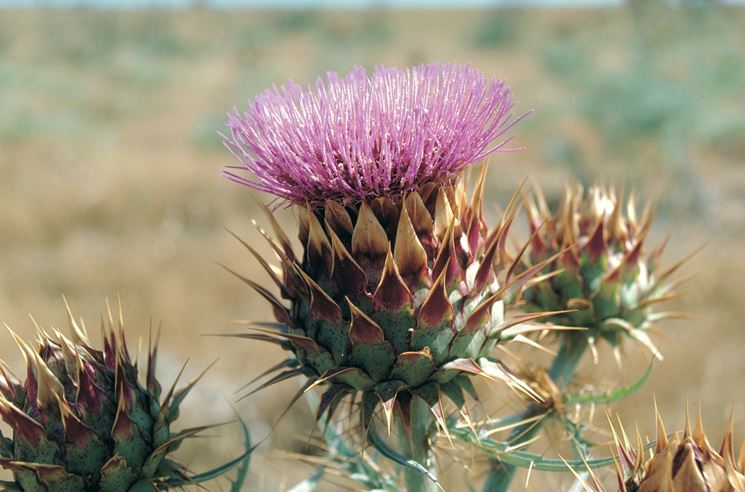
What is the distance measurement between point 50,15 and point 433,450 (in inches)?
1863

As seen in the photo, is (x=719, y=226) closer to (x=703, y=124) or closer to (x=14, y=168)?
(x=703, y=124)

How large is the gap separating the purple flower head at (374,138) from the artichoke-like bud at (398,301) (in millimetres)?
85

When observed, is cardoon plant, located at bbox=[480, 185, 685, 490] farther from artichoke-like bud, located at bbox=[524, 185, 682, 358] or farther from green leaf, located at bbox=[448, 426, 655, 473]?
green leaf, located at bbox=[448, 426, 655, 473]

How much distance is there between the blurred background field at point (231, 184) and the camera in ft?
28.1

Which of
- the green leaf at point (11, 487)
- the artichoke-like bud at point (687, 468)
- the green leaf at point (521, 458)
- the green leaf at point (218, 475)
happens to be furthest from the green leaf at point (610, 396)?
the green leaf at point (11, 487)

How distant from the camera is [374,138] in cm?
245

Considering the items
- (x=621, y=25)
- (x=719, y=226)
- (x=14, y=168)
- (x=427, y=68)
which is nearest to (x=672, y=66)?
(x=719, y=226)

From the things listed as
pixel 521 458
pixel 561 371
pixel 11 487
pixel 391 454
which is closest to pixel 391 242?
pixel 391 454

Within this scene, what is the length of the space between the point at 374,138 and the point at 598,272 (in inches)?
50.4

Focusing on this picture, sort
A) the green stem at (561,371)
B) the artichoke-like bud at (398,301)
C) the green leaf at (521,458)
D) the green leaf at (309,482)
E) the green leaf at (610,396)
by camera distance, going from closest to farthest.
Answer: the green leaf at (521,458), the artichoke-like bud at (398,301), the green leaf at (610,396), the green leaf at (309,482), the green stem at (561,371)

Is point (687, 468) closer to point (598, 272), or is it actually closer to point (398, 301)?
point (398, 301)

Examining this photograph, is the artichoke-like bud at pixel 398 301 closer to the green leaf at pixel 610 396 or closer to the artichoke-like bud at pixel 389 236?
the artichoke-like bud at pixel 389 236

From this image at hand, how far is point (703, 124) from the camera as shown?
18.5 m

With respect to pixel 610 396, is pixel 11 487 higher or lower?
lower
